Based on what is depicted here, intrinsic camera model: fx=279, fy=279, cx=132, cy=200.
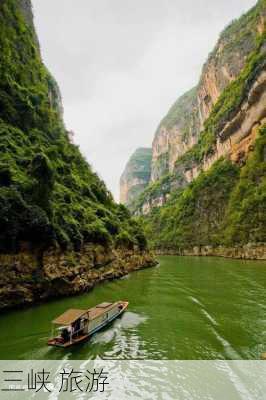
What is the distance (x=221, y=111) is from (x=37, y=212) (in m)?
88.4

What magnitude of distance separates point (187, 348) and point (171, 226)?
8159 cm

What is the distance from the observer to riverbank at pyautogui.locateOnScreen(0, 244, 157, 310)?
15825 millimetres

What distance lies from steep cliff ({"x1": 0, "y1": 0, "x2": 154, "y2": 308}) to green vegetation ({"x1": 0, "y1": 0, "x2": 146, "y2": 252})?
6 cm

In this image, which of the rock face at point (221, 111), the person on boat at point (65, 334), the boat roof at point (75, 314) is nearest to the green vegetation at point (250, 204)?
the rock face at point (221, 111)

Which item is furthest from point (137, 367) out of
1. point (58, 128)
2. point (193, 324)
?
point (58, 128)

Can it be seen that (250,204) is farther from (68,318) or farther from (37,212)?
(68,318)

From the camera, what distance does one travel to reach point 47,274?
1814 cm

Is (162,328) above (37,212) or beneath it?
beneath

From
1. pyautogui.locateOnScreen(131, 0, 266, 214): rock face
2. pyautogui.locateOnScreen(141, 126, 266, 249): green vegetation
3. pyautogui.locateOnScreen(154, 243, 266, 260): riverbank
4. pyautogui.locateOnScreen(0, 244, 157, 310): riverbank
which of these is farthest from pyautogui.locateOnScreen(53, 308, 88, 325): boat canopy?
pyautogui.locateOnScreen(131, 0, 266, 214): rock face

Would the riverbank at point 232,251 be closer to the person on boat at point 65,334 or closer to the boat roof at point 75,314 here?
the boat roof at point 75,314

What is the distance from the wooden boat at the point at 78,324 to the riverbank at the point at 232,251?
144ft

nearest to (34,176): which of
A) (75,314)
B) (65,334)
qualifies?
(75,314)

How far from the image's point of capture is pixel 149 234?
103m

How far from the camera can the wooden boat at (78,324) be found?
11180mm
